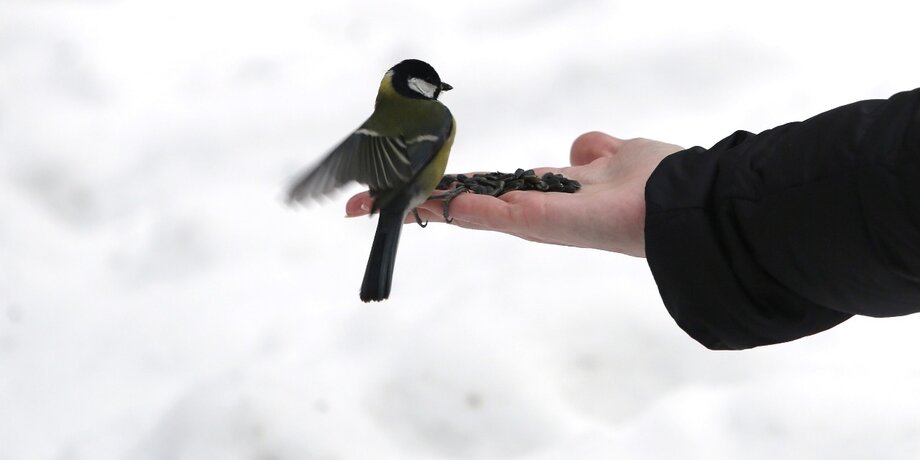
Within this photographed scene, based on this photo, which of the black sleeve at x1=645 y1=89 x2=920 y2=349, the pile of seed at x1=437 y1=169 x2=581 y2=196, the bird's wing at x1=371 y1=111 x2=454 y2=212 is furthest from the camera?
the pile of seed at x1=437 y1=169 x2=581 y2=196

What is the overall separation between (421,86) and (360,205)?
29cm

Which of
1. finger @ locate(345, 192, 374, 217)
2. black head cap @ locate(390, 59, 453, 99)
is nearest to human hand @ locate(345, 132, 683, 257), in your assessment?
finger @ locate(345, 192, 374, 217)

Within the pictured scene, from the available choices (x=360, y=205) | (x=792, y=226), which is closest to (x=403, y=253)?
(x=360, y=205)

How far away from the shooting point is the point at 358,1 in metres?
3.02

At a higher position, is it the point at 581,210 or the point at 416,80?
the point at 416,80

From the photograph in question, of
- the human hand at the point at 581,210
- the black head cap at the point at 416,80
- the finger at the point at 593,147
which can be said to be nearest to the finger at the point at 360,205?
the human hand at the point at 581,210

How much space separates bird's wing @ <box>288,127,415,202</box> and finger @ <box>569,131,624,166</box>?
0.50 meters

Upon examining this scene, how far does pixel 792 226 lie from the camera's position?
131cm

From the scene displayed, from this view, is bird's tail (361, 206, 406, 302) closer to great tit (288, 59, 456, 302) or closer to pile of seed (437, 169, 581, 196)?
A: great tit (288, 59, 456, 302)

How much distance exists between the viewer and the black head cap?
6.41ft

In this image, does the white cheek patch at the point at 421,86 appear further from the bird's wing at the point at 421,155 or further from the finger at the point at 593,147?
the finger at the point at 593,147

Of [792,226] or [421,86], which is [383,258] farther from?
[792,226]

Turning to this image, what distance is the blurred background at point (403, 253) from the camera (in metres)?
1.91

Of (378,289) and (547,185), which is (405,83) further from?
(378,289)
